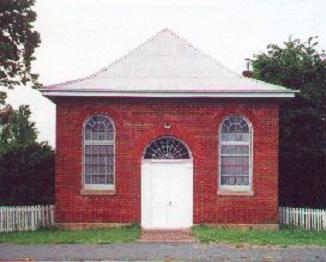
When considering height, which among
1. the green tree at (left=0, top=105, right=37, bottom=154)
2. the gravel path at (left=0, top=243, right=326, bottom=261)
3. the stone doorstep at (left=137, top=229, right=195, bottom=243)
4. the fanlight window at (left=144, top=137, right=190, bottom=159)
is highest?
the green tree at (left=0, top=105, right=37, bottom=154)

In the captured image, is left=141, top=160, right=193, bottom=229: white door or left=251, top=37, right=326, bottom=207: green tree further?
left=251, top=37, right=326, bottom=207: green tree

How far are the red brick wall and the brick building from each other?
0.03 m

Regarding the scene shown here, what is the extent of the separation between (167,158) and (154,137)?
0.83m

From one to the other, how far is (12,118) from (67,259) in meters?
35.4

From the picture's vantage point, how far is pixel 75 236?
1967 centimetres

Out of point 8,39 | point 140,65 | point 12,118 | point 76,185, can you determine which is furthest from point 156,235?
point 12,118

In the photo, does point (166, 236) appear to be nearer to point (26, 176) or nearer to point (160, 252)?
point (160, 252)

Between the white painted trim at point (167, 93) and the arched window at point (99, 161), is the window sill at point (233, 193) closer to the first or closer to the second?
the white painted trim at point (167, 93)

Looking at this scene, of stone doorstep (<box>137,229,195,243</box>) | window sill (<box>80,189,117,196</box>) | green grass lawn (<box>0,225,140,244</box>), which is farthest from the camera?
window sill (<box>80,189,117,196</box>)

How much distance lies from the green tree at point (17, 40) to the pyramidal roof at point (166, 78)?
309 cm

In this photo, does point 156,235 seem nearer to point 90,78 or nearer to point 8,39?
point 90,78

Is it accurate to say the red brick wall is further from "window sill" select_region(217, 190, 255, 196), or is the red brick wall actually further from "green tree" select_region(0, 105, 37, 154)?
"green tree" select_region(0, 105, 37, 154)

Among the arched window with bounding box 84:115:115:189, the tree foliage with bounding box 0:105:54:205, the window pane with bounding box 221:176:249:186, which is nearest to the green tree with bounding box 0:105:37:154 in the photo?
the tree foliage with bounding box 0:105:54:205

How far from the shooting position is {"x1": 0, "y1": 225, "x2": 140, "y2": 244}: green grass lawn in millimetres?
18516
